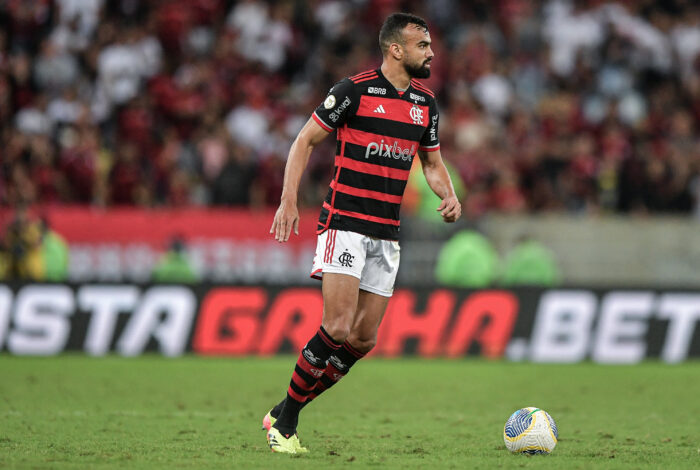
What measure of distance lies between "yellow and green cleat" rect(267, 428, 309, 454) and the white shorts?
108cm

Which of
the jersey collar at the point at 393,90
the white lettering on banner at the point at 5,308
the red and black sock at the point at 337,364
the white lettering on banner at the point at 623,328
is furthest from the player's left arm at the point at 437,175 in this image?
the white lettering on banner at the point at 5,308

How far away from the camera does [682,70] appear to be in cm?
2094

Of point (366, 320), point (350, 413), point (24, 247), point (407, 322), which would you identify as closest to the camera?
point (366, 320)

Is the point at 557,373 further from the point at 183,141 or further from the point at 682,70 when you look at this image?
the point at 682,70

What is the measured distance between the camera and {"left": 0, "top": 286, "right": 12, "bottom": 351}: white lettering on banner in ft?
47.6

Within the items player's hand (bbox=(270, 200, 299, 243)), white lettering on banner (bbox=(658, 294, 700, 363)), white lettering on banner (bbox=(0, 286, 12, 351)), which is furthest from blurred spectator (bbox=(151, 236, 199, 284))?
player's hand (bbox=(270, 200, 299, 243))

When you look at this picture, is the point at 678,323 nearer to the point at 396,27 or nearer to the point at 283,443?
the point at 396,27

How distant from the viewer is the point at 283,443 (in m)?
6.70

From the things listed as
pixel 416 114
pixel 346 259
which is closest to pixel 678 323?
pixel 416 114

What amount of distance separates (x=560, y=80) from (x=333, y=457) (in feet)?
49.6

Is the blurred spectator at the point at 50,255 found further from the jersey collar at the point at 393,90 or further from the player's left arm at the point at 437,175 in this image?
the jersey collar at the point at 393,90

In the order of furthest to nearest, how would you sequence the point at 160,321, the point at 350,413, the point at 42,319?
the point at 160,321 → the point at 42,319 → the point at 350,413

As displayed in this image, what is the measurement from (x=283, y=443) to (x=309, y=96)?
13351 mm

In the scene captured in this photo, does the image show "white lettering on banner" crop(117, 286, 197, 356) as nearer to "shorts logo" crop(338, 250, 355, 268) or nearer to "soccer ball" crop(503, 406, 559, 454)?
"shorts logo" crop(338, 250, 355, 268)
